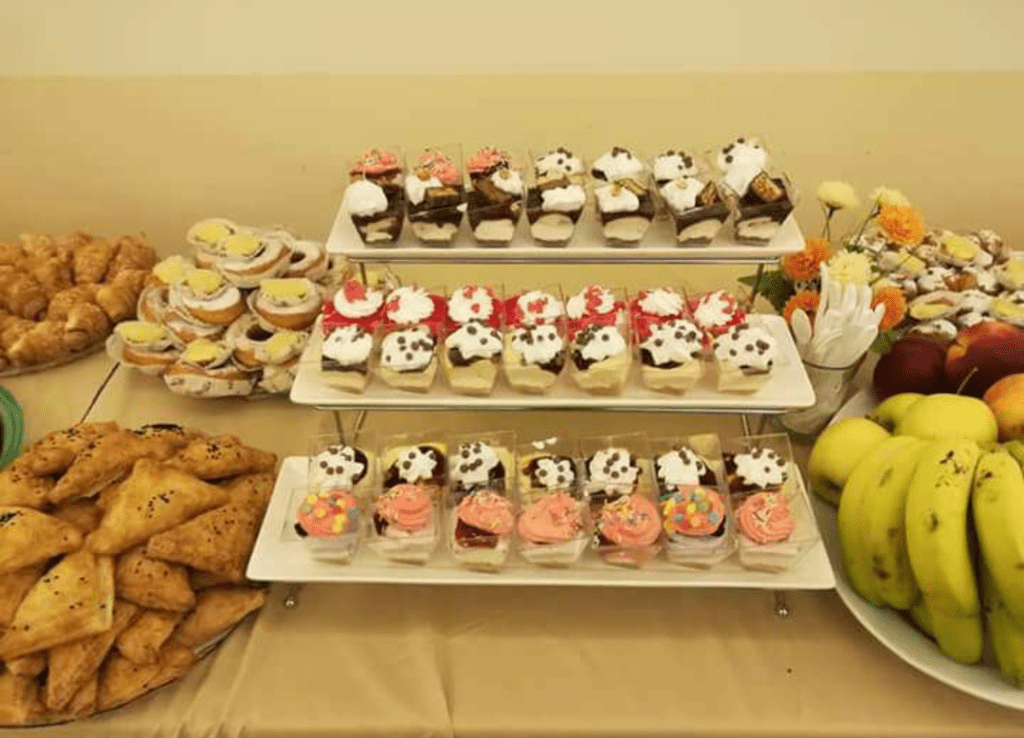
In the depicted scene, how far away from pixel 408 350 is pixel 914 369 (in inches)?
36.9

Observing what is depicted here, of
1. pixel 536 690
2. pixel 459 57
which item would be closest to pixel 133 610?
pixel 536 690

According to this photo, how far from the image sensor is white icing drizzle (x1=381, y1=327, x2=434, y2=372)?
51.8 inches

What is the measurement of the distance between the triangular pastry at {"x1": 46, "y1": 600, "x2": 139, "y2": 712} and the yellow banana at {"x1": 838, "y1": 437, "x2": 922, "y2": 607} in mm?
1150

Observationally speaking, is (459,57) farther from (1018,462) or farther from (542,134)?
(1018,462)

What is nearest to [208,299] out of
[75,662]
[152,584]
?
[152,584]

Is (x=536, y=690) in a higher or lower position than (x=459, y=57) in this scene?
lower

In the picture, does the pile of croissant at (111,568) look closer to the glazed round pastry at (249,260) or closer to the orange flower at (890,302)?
the glazed round pastry at (249,260)

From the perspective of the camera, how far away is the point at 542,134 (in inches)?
92.4

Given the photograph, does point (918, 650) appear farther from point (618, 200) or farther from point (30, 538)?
point (30, 538)

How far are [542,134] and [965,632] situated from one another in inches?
64.7

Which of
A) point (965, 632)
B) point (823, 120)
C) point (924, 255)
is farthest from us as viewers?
point (823, 120)

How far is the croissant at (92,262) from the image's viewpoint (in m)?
2.06

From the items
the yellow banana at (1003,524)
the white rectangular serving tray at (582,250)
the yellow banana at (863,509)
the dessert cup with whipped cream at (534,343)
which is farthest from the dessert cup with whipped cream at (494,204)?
the yellow banana at (1003,524)

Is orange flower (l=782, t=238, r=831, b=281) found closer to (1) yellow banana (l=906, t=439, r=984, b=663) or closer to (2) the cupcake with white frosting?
(2) the cupcake with white frosting
